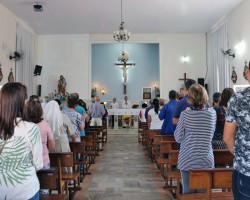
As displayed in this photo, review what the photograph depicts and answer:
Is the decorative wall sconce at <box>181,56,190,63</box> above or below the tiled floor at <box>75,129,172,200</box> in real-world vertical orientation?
above

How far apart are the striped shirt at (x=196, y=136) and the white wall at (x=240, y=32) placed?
6961 mm

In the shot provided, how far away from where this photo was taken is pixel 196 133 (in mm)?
2854

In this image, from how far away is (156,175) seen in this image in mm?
5441

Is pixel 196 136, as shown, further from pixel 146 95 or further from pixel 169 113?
pixel 146 95

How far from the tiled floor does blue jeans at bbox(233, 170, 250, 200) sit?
2.60 meters

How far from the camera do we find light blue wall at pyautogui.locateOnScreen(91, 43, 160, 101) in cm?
1714

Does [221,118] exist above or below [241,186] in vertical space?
above

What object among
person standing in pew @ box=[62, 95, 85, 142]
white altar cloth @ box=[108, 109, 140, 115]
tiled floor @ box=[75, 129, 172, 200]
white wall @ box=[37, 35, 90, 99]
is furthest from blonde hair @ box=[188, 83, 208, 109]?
white wall @ box=[37, 35, 90, 99]

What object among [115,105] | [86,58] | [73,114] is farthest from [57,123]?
[115,105]

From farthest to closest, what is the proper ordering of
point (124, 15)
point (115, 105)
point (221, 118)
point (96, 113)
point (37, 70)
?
point (115, 105) → point (37, 70) → point (124, 15) → point (96, 113) → point (221, 118)

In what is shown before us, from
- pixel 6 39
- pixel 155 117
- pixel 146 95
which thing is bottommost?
pixel 155 117

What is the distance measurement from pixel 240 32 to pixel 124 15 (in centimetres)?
406

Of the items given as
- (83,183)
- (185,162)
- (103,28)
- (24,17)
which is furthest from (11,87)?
(103,28)

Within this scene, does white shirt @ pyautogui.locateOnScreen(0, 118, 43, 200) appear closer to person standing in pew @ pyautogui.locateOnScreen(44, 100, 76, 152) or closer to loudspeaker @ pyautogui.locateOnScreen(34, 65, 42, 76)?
person standing in pew @ pyautogui.locateOnScreen(44, 100, 76, 152)
